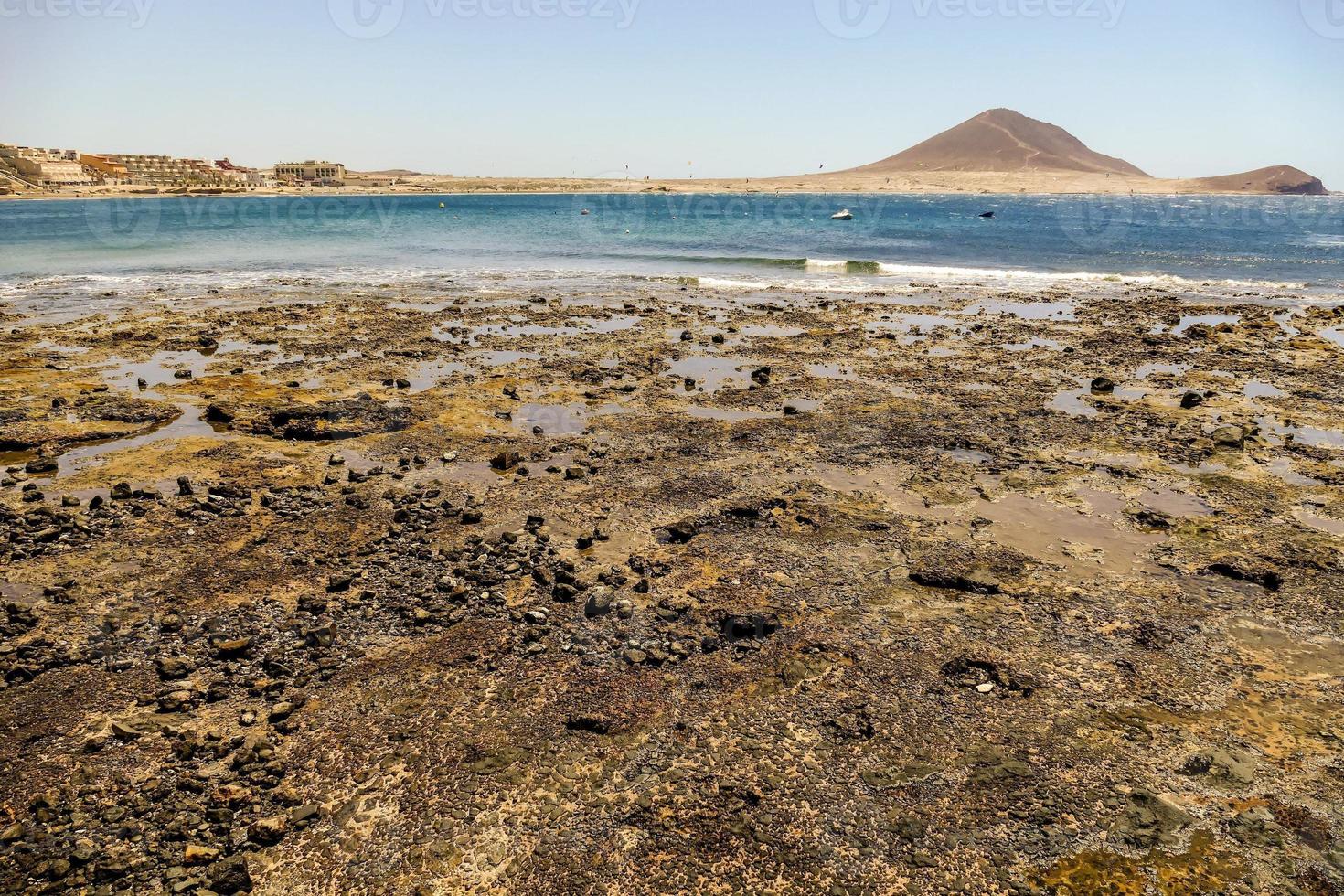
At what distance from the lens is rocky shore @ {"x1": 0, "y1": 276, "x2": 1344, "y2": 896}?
211 inches

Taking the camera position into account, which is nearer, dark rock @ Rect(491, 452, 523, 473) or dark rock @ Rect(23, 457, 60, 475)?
dark rock @ Rect(23, 457, 60, 475)

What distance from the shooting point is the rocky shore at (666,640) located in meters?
5.37

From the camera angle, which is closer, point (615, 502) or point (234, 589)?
point (234, 589)

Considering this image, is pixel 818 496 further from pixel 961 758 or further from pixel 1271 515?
pixel 1271 515

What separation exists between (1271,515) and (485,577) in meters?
11.7

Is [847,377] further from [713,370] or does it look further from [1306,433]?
[1306,433]

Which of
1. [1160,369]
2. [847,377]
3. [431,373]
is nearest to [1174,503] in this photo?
[847,377]

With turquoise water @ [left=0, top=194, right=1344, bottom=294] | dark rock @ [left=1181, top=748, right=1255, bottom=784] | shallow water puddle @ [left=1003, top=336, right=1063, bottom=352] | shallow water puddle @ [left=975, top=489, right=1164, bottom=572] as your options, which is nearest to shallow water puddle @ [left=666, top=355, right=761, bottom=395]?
shallow water puddle @ [left=975, top=489, right=1164, bottom=572]

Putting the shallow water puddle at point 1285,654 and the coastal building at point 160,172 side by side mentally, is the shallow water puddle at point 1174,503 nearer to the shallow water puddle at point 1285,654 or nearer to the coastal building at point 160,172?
the shallow water puddle at point 1285,654

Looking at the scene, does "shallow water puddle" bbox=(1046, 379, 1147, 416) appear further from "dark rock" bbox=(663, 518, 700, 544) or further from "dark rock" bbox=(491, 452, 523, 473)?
"dark rock" bbox=(491, 452, 523, 473)

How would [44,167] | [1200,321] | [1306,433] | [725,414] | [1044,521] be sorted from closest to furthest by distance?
[1044,521], [1306,433], [725,414], [1200,321], [44,167]

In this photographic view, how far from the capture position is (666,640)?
775cm

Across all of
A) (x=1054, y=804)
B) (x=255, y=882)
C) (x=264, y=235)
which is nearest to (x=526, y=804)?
(x=255, y=882)

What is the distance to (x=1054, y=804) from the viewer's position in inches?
226
